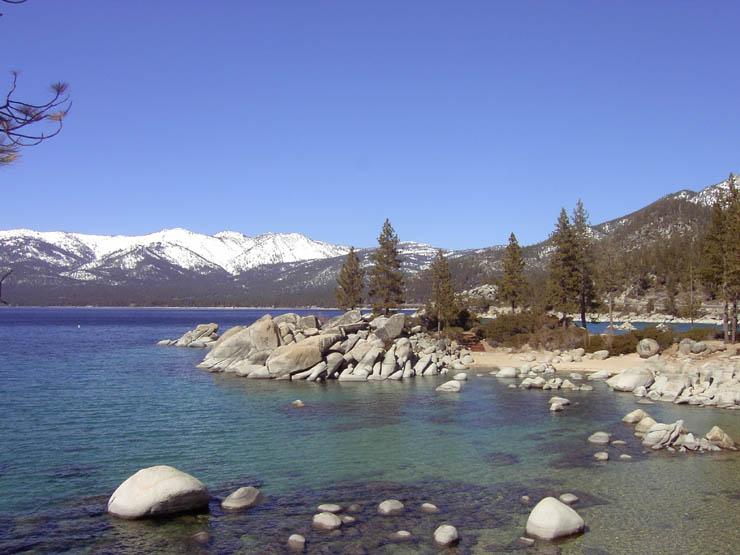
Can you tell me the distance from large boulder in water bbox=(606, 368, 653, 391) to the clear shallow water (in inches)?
71.0

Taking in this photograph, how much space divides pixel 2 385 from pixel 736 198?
6587cm

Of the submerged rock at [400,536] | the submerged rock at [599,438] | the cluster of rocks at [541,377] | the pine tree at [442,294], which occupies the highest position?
the pine tree at [442,294]

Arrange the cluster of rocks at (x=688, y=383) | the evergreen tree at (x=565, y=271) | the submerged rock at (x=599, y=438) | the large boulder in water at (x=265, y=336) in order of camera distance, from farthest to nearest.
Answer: the evergreen tree at (x=565, y=271) < the large boulder in water at (x=265, y=336) < the cluster of rocks at (x=688, y=383) < the submerged rock at (x=599, y=438)

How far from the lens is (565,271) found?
2746 inches

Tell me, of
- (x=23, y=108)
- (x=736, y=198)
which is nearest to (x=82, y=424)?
(x=23, y=108)

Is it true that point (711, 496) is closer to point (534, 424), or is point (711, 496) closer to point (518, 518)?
point (518, 518)

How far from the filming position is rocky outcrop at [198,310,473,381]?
50812 mm

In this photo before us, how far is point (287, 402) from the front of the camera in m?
38.3

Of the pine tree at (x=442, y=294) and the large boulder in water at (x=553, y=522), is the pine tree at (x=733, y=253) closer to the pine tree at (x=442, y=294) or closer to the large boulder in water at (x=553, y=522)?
the pine tree at (x=442, y=294)

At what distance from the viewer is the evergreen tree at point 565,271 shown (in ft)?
227

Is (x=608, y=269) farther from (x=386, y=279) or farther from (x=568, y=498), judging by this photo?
(x=568, y=498)

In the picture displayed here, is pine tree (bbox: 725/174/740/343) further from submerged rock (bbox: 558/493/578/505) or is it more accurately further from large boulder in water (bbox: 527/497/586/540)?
large boulder in water (bbox: 527/497/586/540)

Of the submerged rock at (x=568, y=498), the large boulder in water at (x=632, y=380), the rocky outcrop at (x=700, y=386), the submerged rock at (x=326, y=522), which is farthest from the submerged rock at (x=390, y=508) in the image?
the large boulder in water at (x=632, y=380)

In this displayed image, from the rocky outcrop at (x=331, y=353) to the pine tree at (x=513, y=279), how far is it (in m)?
18.0
